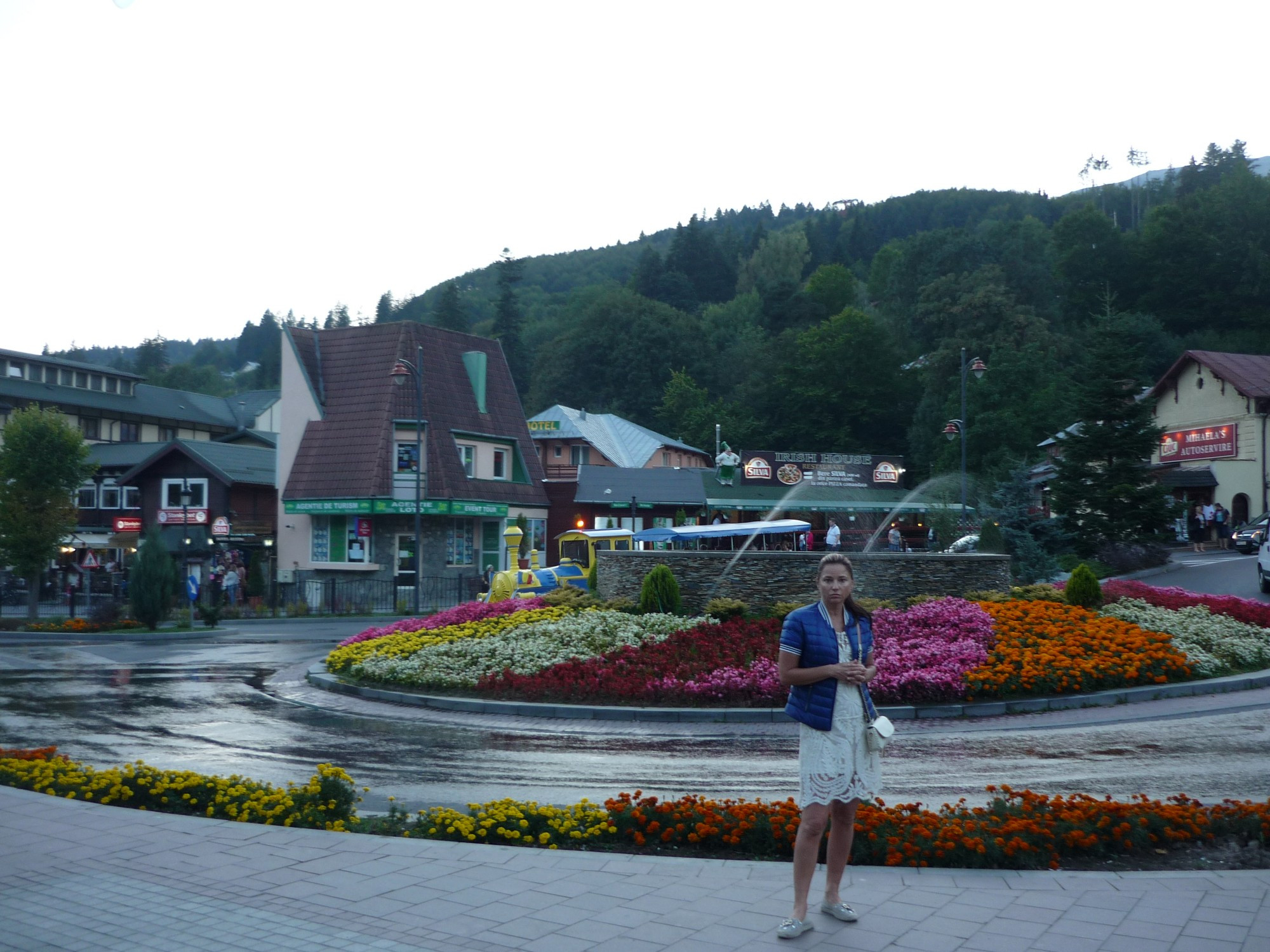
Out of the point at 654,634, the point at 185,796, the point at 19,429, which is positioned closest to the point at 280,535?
the point at 19,429

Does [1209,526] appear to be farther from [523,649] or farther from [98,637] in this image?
[98,637]

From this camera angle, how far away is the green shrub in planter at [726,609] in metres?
19.4

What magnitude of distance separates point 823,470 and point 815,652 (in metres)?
51.5

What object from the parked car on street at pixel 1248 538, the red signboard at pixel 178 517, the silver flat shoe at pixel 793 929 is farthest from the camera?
the red signboard at pixel 178 517

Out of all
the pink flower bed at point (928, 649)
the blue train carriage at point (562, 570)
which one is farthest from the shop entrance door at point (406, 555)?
the pink flower bed at point (928, 649)

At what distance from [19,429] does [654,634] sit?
27.9m

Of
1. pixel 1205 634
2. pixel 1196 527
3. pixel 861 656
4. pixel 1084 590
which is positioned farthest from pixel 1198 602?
pixel 1196 527

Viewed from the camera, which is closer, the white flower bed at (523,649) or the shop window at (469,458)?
the white flower bed at (523,649)

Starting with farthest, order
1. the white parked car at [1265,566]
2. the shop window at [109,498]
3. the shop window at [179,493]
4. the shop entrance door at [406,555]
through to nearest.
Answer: the shop window at [109,498] < the shop window at [179,493] < the shop entrance door at [406,555] < the white parked car at [1265,566]

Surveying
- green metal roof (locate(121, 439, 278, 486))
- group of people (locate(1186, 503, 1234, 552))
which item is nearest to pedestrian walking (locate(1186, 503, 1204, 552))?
group of people (locate(1186, 503, 1234, 552))

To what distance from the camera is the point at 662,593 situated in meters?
20.2

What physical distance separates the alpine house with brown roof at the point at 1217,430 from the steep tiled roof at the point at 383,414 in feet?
94.1

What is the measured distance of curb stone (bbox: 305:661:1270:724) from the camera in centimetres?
1485

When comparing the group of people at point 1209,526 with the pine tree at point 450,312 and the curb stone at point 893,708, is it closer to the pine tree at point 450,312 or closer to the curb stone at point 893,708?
the curb stone at point 893,708
